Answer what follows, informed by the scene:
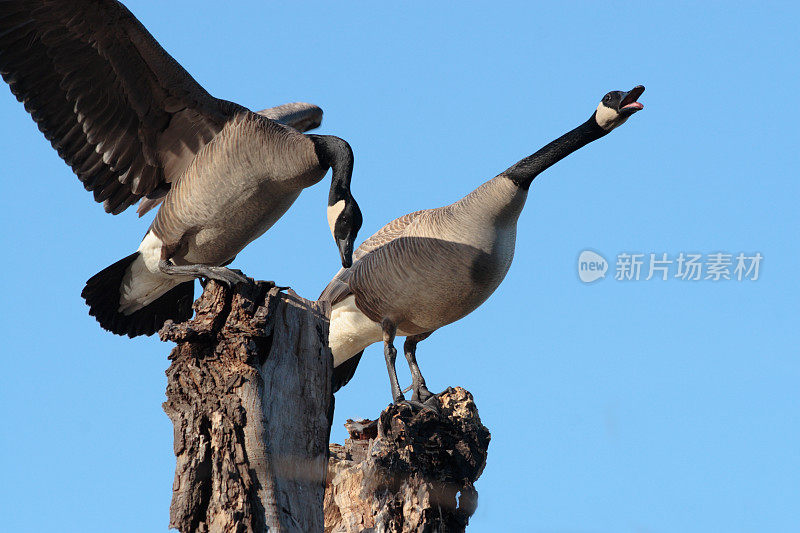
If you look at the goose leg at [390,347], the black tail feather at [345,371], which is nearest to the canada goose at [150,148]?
the goose leg at [390,347]

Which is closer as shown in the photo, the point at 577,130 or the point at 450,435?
the point at 450,435

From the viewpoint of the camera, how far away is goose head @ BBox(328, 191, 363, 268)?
26.3 feet

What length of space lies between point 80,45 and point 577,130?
513 centimetres

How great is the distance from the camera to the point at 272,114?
457 inches

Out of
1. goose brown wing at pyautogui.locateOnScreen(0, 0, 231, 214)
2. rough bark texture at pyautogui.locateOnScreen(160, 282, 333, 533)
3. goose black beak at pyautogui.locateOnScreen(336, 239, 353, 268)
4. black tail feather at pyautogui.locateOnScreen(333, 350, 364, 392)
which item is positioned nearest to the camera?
rough bark texture at pyautogui.locateOnScreen(160, 282, 333, 533)

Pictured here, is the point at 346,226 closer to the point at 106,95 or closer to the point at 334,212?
the point at 334,212

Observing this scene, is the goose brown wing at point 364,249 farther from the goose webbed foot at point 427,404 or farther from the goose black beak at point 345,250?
the goose black beak at point 345,250

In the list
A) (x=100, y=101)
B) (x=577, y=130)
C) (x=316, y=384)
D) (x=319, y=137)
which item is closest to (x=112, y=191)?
(x=100, y=101)

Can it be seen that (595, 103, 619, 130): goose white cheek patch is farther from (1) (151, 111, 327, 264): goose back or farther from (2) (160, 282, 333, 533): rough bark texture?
(2) (160, 282, 333, 533): rough bark texture

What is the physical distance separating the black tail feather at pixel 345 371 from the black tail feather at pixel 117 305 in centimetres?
208

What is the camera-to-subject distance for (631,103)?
997 cm

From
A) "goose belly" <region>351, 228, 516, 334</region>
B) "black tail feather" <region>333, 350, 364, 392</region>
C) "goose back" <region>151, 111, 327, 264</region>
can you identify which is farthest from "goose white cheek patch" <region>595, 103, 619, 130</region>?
"black tail feather" <region>333, 350, 364, 392</region>

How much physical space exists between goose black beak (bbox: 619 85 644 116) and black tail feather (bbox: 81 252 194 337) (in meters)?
4.93

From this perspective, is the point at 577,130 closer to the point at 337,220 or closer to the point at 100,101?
the point at 337,220
